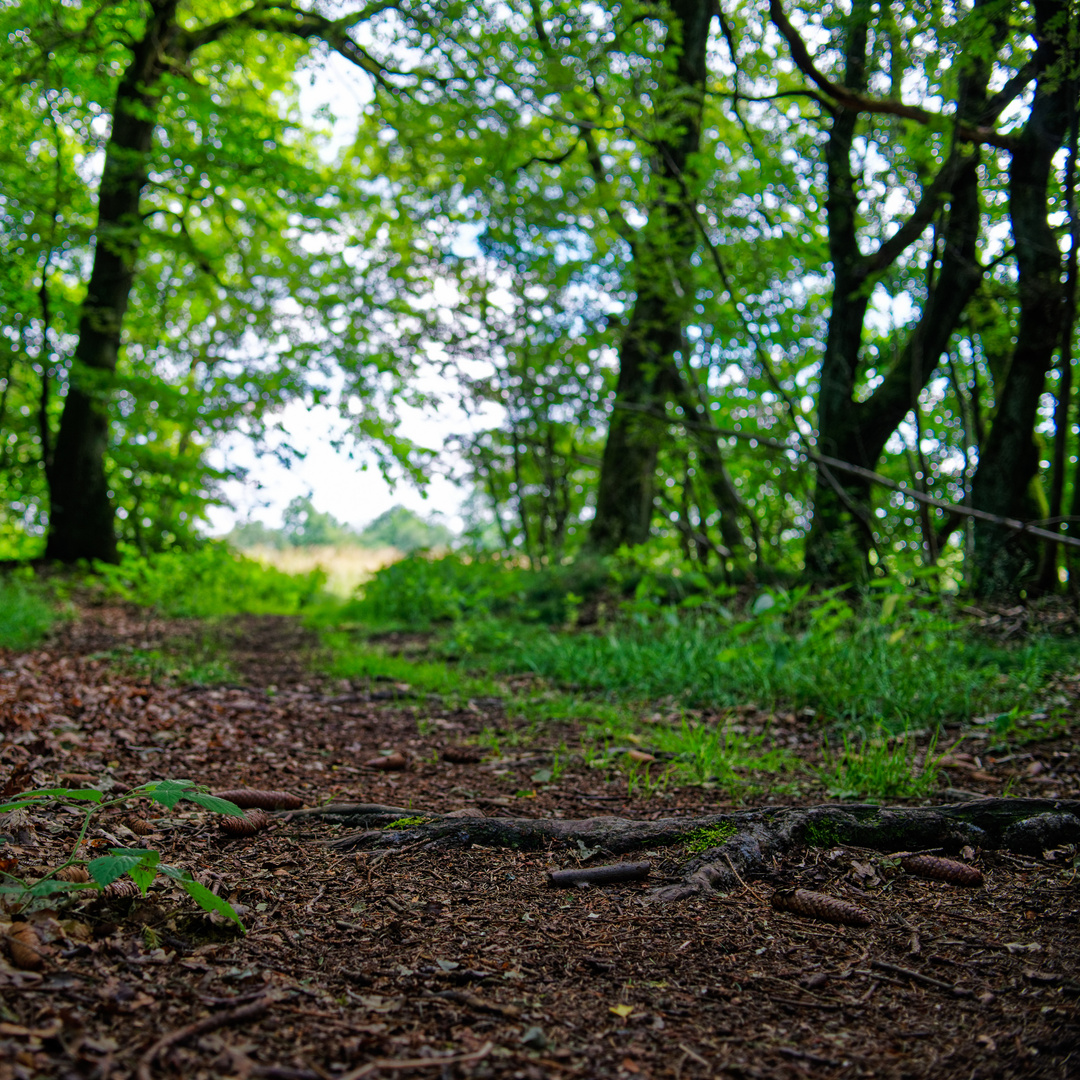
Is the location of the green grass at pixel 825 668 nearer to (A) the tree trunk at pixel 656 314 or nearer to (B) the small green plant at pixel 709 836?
(B) the small green plant at pixel 709 836

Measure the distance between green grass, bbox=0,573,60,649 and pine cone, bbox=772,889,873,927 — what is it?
5162 mm

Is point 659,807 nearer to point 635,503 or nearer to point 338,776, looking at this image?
point 338,776

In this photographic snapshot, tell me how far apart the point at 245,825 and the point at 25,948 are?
0.82 metres

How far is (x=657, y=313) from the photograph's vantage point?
7352mm

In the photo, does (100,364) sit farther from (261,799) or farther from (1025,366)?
(1025,366)

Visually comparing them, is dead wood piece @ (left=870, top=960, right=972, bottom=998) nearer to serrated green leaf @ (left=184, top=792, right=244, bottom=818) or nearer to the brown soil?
the brown soil

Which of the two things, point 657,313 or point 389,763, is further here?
point 657,313

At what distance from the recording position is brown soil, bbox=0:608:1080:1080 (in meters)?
1.13

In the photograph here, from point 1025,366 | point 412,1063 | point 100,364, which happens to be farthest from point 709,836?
point 100,364

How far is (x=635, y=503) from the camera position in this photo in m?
7.67

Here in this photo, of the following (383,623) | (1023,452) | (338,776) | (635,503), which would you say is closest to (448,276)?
(635,503)

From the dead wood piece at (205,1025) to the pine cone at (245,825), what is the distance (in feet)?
2.80

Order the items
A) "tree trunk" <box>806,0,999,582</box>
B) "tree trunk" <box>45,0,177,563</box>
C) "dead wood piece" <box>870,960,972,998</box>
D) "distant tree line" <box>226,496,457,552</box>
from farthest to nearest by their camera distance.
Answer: "distant tree line" <box>226,496,457,552</box>
"tree trunk" <box>45,0,177,563</box>
"tree trunk" <box>806,0,999,582</box>
"dead wood piece" <box>870,960,972,998</box>

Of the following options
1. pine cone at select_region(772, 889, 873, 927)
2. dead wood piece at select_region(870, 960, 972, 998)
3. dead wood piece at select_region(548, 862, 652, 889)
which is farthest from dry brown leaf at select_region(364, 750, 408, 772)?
dead wood piece at select_region(870, 960, 972, 998)
